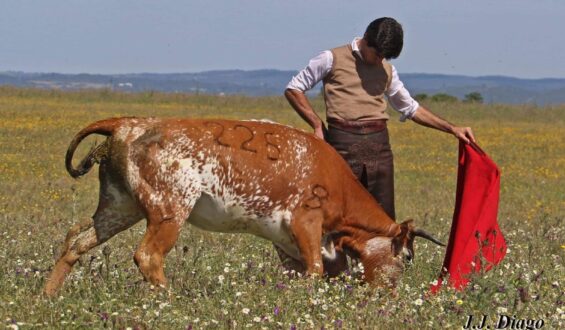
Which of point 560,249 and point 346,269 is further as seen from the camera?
point 560,249

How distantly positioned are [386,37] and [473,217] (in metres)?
1.59

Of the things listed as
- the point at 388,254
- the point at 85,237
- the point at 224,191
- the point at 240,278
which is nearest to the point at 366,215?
the point at 388,254

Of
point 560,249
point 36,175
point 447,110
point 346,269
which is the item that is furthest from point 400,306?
point 447,110

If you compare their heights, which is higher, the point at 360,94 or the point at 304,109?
the point at 360,94

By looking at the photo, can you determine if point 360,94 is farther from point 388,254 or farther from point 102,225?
point 102,225

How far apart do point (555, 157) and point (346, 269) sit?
62.4 feet

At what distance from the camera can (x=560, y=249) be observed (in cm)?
1064

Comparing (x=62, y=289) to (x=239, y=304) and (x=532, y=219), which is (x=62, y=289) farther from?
(x=532, y=219)

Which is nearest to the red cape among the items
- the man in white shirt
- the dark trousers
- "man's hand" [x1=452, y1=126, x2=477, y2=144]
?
"man's hand" [x1=452, y1=126, x2=477, y2=144]

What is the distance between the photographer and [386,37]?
8.20 m

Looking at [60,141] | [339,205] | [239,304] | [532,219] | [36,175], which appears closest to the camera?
[239,304]

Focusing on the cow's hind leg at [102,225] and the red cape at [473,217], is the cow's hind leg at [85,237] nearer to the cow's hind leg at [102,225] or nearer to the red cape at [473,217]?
the cow's hind leg at [102,225]
